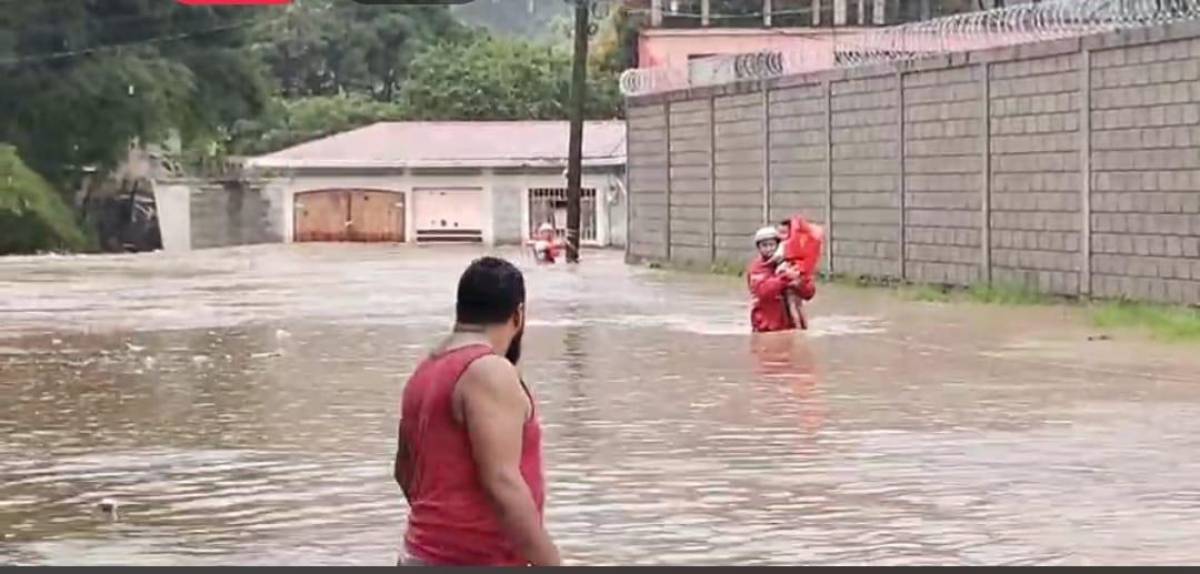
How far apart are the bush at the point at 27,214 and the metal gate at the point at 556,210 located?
12.6 meters

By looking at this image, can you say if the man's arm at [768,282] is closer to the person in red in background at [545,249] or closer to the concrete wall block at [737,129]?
the concrete wall block at [737,129]

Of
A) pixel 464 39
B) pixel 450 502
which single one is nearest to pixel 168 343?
pixel 450 502

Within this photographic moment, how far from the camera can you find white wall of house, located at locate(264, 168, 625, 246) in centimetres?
6719

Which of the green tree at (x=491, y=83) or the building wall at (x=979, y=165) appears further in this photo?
the green tree at (x=491, y=83)

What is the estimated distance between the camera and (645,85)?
46.1 m

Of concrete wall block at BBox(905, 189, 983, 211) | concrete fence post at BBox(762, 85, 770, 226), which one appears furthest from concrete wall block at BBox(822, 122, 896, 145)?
concrete fence post at BBox(762, 85, 770, 226)

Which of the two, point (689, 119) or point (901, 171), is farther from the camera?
point (689, 119)

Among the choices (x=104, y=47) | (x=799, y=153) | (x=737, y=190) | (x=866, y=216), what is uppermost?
(x=104, y=47)

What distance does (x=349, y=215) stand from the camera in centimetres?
7075

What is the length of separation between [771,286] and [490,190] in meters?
45.8

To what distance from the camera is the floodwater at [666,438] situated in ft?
34.4

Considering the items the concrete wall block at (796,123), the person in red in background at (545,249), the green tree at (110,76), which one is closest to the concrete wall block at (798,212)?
the concrete wall block at (796,123)

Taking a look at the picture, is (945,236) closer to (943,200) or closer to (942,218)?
(942,218)

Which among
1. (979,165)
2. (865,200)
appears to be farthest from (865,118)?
(979,165)
